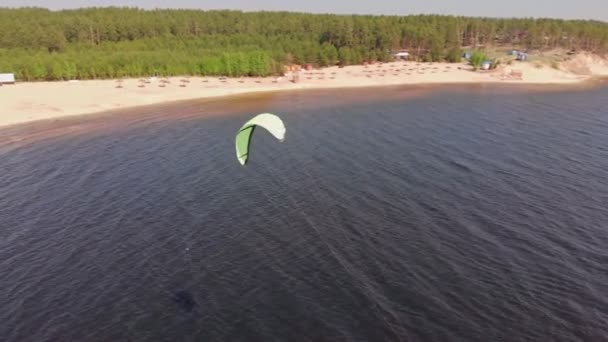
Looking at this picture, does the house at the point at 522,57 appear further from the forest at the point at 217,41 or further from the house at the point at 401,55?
the house at the point at 401,55

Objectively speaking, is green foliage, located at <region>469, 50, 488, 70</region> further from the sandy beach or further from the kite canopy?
the kite canopy

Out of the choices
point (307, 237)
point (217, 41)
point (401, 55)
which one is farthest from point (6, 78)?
point (401, 55)

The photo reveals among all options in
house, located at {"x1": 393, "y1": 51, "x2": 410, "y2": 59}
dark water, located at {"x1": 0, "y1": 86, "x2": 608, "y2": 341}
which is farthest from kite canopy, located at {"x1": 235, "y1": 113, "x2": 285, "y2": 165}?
house, located at {"x1": 393, "y1": 51, "x2": 410, "y2": 59}

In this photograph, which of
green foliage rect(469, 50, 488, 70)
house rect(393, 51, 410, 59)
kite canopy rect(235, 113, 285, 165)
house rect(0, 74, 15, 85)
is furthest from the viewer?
house rect(393, 51, 410, 59)

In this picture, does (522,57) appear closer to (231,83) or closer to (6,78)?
(231,83)

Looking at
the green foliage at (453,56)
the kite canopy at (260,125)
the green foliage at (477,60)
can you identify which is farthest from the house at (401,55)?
the kite canopy at (260,125)

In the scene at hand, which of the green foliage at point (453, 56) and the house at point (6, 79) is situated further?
the green foliage at point (453, 56)
